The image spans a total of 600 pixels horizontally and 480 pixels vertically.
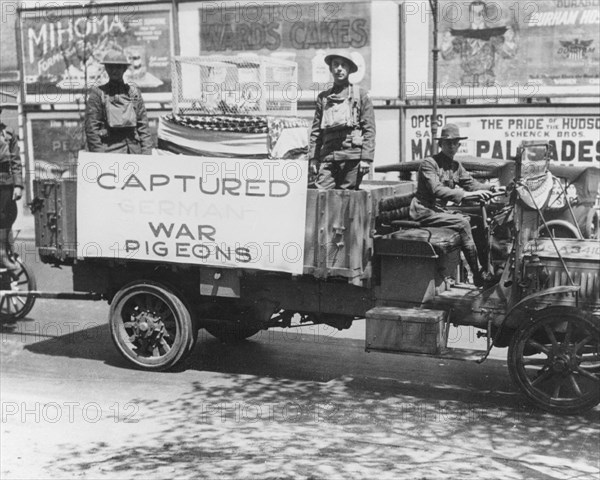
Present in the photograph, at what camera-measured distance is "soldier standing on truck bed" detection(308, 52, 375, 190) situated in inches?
340

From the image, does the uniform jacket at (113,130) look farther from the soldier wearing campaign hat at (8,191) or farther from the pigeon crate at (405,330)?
the pigeon crate at (405,330)

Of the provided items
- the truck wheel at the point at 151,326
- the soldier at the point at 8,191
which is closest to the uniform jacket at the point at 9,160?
the soldier at the point at 8,191

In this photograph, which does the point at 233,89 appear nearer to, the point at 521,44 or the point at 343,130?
the point at 343,130

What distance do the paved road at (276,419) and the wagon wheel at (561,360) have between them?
173 mm

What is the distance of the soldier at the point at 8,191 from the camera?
36.0ft

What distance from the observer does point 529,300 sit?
7.24 meters

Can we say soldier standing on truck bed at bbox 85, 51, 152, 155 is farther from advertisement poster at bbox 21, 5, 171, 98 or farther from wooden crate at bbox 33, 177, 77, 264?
advertisement poster at bbox 21, 5, 171, 98

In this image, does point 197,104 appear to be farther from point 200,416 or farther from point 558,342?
point 558,342

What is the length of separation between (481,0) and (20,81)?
10.2 metres

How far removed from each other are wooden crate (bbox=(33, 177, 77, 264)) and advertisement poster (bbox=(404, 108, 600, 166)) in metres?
9.10

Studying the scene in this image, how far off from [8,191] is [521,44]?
371 inches

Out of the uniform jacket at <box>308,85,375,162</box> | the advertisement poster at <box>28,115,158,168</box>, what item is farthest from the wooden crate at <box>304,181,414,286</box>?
the advertisement poster at <box>28,115,158,168</box>

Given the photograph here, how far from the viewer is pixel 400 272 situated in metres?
7.84

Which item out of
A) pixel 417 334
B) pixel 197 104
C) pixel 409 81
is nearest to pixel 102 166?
pixel 197 104
